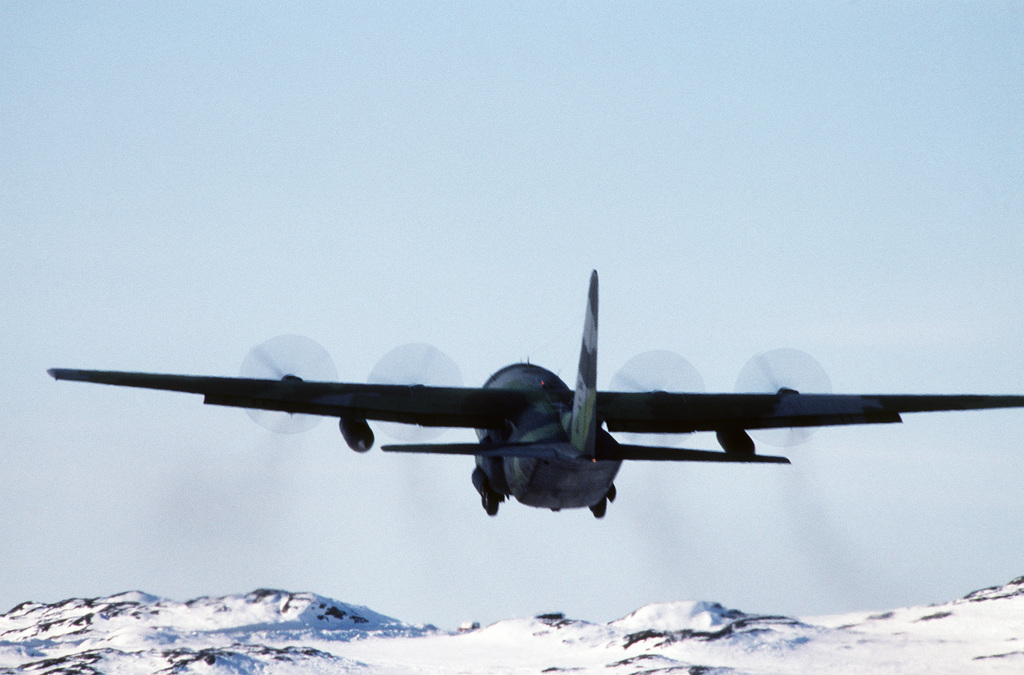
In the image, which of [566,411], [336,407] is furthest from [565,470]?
[336,407]

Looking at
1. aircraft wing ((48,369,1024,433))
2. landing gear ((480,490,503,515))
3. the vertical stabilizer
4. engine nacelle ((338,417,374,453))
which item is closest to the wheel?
landing gear ((480,490,503,515))

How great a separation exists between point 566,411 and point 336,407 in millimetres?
9173

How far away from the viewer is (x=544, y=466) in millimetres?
38938

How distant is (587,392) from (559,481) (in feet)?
10.7

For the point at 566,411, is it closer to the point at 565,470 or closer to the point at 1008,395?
the point at 565,470

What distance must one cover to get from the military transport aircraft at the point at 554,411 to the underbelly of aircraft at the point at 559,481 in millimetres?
48

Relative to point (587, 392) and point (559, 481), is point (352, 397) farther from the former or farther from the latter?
point (587, 392)

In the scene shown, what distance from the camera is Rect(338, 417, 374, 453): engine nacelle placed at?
4397 cm

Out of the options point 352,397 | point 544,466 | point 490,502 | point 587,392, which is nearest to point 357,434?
point 352,397

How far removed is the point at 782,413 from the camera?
46.8 metres

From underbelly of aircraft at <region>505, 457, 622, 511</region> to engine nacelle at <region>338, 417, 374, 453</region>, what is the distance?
5991 millimetres

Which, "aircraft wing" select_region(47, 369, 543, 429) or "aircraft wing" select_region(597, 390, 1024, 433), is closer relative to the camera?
"aircraft wing" select_region(47, 369, 543, 429)

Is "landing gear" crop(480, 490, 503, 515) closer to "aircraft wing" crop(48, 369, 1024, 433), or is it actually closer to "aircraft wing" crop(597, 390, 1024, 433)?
"aircraft wing" crop(48, 369, 1024, 433)

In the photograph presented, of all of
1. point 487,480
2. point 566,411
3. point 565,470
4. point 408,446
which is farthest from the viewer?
point 487,480
